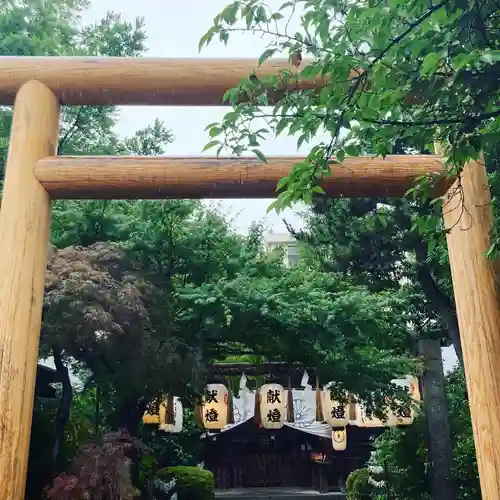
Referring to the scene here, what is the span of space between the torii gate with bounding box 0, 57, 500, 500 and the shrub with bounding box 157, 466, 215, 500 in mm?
7972

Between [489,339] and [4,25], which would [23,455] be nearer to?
[489,339]

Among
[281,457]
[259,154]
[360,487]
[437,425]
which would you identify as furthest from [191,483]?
[259,154]

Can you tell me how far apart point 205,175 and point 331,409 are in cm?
635

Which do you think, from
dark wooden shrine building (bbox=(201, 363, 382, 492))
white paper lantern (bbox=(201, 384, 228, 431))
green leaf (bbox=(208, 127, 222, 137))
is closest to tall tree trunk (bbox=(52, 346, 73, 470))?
white paper lantern (bbox=(201, 384, 228, 431))

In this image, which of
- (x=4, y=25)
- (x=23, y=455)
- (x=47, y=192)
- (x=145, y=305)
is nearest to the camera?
(x=23, y=455)

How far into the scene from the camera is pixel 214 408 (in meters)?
9.14

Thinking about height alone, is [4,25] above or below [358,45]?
above

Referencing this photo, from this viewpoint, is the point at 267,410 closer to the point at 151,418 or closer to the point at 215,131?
the point at 151,418

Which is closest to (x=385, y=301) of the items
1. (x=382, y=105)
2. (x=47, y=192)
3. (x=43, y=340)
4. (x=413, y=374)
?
(x=413, y=374)

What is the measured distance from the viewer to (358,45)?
2373 millimetres

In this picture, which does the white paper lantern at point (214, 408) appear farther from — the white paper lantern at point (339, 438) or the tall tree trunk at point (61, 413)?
the white paper lantern at point (339, 438)

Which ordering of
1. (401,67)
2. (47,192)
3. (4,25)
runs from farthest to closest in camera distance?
1. (4,25)
2. (47,192)
3. (401,67)

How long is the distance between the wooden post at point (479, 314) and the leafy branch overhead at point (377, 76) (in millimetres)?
1044

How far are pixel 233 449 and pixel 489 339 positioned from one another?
49.8 ft
